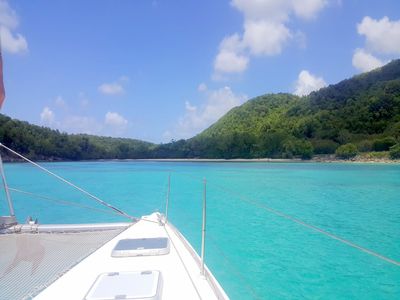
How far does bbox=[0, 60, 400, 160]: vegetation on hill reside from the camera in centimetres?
6700

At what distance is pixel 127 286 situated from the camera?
6.20ft

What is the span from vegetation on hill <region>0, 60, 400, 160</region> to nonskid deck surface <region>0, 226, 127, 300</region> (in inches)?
2264

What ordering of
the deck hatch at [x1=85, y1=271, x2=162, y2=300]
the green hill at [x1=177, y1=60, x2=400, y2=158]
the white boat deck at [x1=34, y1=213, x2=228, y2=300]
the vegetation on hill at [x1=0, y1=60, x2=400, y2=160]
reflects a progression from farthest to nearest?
the green hill at [x1=177, y1=60, x2=400, y2=158], the vegetation on hill at [x1=0, y1=60, x2=400, y2=160], the white boat deck at [x1=34, y1=213, x2=228, y2=300], the deck hatch at [x1=85, y1=271, x2=162, y2=300]

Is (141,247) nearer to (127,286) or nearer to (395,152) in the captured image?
(127,286)

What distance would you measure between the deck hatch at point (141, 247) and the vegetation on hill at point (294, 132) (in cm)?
5752

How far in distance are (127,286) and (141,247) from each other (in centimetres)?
103

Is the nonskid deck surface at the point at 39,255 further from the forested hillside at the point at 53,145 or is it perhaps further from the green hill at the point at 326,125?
the green hill at the point at 326,125

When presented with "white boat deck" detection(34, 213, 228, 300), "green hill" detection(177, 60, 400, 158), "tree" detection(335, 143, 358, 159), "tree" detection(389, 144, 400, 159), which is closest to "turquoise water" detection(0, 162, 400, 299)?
"white boat deck" detection(34, 213, 228, 300)

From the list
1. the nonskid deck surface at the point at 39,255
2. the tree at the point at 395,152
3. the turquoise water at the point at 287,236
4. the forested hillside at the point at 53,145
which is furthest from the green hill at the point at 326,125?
the nonskid deck surface at the point at 39,255

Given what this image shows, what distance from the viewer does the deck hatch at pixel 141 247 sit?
2.81 m

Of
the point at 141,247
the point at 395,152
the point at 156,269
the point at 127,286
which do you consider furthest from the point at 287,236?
the point at 395,152

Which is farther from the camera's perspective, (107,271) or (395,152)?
(395,152)

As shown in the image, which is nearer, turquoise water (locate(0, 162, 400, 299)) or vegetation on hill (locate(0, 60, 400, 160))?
turquoise water (locate(0, 162, 400, 299))

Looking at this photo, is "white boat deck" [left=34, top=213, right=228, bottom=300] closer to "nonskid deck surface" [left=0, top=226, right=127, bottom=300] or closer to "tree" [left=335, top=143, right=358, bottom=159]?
"nonskid deck surface" [left=0, top=226, right=127, bottom=300]
